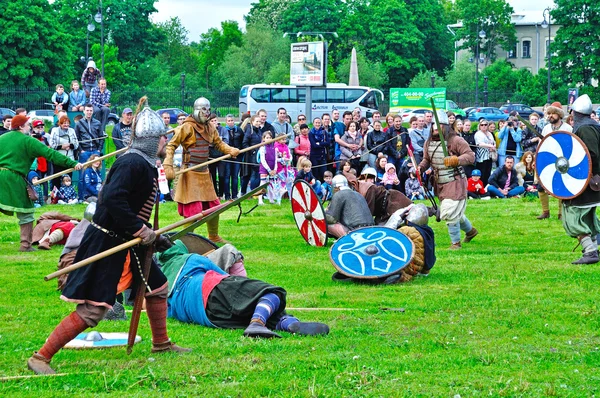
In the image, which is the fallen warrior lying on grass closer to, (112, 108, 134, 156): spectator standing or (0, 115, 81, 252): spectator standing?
(0, 115, 81, 252): spectator standing

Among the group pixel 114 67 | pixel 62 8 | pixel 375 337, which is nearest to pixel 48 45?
pixel 114 67

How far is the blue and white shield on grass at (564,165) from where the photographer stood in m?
10.3

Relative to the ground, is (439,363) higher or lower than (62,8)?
lower

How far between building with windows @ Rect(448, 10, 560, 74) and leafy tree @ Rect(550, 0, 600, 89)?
73.0 feet

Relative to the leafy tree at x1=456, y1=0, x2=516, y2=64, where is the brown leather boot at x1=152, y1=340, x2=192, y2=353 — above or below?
below

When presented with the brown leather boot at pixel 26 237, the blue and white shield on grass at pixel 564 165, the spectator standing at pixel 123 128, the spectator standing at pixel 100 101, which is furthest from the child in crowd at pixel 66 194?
the blue and white shield on grass at pixel 564 165

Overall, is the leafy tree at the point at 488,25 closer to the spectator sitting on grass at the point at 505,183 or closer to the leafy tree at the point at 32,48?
the leafy tree at the point at 32,48

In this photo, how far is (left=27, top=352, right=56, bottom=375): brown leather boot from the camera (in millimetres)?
5922

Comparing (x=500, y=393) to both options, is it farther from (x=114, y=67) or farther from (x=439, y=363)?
(x=114, y=67)

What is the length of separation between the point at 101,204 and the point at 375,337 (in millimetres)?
2186

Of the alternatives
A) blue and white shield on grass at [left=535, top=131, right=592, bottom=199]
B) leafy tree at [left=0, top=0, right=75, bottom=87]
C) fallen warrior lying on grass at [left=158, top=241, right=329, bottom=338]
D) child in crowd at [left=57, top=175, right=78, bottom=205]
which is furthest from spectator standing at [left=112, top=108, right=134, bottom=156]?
leafy tree at [left=0, top=0, right=75, bottom=87]

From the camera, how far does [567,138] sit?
1041 cm

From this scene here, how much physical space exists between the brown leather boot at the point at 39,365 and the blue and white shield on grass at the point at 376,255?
13.7 feet

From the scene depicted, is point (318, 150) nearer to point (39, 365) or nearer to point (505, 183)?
point (505, 183)
